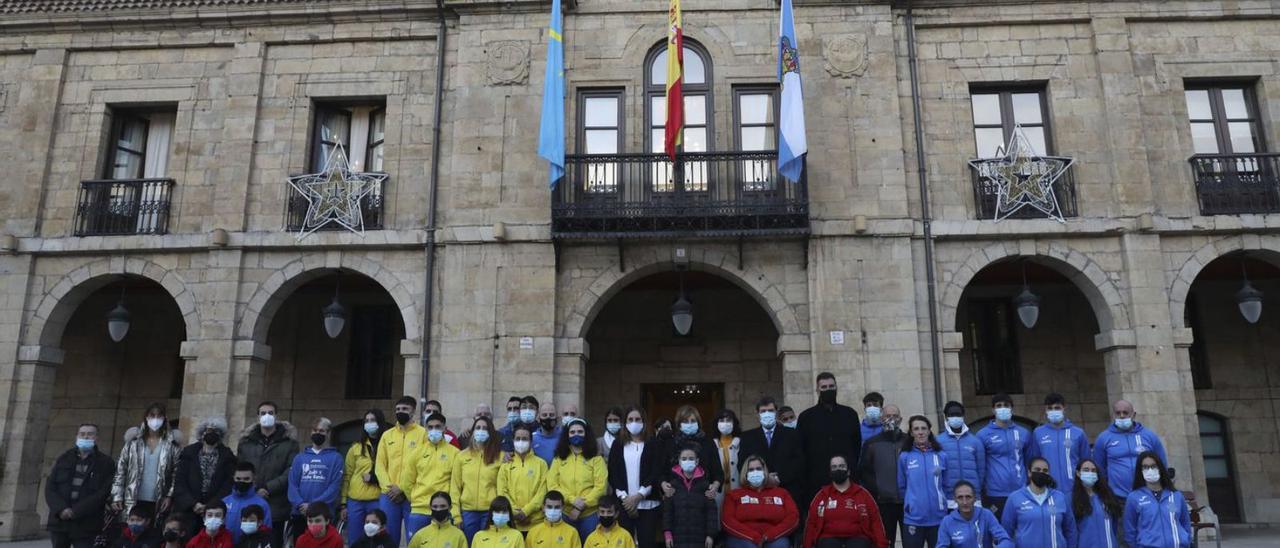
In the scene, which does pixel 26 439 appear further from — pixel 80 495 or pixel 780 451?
pixel 780 451

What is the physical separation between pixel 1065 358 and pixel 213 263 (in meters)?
14.7

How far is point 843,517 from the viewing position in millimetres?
7906

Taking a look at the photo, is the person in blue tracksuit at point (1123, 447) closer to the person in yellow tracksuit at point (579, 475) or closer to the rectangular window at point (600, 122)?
the person in yellow tracksuit at point (579, 475)

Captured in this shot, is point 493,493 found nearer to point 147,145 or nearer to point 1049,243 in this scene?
point 1049,243

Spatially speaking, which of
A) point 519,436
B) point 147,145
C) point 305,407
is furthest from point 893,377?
point 147,145

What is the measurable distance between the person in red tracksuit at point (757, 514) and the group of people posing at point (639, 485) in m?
0.02

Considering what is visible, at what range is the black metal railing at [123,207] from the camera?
14078mm

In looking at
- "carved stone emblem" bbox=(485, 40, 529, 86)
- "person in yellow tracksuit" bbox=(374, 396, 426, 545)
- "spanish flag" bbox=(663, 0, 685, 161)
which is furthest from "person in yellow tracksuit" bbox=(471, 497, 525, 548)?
"carved stone emblem" bbox=(485, 40, 529, 86)

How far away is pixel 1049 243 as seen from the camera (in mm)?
13062

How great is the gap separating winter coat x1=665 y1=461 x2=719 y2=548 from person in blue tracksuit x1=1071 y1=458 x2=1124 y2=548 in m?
3.35

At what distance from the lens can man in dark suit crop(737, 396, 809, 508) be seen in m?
8.70

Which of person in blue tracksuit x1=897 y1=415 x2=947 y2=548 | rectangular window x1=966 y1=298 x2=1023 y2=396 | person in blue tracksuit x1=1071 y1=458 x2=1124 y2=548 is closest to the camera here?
person in blue tracksuit x1=1071 y1=458 x2=1124 y2=548

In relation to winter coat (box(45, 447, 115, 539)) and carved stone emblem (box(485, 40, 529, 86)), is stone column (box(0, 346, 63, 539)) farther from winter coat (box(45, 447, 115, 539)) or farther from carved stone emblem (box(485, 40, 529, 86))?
carved stone emblem (box(485, 40, 529, 86))

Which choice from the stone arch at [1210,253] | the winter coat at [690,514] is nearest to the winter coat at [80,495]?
the winter coat at [690,514]
